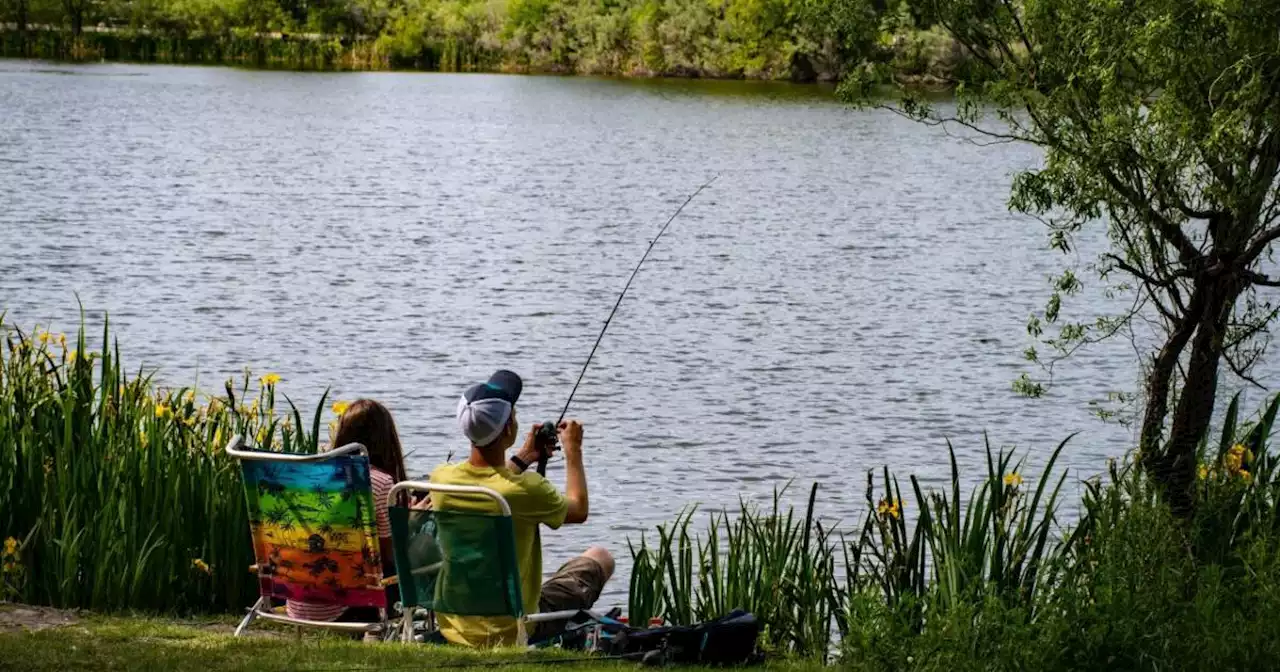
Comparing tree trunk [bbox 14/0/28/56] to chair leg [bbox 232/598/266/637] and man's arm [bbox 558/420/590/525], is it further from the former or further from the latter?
man's arm [bbox 558/420/590/525]

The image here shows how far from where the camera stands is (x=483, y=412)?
6273mm

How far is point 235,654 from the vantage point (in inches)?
243

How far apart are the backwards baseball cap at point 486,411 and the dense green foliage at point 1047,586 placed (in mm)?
1403

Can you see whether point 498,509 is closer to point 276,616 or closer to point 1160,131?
point 276,616

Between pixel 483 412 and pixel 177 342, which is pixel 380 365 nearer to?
pixel 177 342

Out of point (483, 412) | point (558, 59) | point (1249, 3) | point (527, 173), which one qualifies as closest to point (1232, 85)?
point (1249, 3)

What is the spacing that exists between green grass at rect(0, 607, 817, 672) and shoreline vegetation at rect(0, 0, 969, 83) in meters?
81.2

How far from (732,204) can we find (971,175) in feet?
30.1

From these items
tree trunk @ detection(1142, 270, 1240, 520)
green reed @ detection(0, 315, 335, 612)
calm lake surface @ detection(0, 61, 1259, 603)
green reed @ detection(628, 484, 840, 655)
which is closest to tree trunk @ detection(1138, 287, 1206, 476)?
tree trunk @ detection(1142, 270, 1240, 520)

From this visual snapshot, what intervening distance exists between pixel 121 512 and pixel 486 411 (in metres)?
2.05

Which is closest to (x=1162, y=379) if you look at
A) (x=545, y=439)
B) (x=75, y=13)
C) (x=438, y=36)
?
(x=545, y=439)

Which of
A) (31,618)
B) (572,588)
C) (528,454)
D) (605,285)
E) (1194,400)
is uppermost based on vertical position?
(1194,400)

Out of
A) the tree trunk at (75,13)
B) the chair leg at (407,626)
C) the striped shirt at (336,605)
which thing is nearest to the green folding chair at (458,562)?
the chair leg at (407,626)

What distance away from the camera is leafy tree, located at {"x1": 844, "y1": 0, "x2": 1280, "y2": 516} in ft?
23.7
